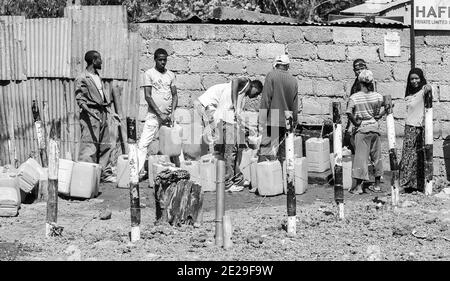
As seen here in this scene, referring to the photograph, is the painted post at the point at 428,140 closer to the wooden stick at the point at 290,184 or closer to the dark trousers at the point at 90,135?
the wooden stick at the point at 290,184

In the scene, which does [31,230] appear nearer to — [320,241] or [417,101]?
[320,241]

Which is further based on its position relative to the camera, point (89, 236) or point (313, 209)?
point (313, 209)

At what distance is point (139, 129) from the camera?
45.7ft

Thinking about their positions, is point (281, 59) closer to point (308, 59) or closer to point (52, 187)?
point (308, 59)

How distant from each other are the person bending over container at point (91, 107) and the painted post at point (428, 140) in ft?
14.2

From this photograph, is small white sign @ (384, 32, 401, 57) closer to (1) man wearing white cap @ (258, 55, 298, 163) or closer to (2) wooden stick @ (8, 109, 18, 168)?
(1) man wearing white cap @ (258, 55, 298, 163)

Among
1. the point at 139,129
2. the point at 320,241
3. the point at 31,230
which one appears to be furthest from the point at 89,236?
the point at 139,129

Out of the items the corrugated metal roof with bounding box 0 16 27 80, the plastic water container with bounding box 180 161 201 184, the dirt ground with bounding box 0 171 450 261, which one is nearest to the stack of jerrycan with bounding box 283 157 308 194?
the dirt ground with bounding box 0 171 450 261

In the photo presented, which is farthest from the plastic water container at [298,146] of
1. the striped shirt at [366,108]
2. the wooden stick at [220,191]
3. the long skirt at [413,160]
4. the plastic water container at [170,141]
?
the wooden stick at [220,191]

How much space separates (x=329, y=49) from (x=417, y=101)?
204 cm

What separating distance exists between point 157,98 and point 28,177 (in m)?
2.22
